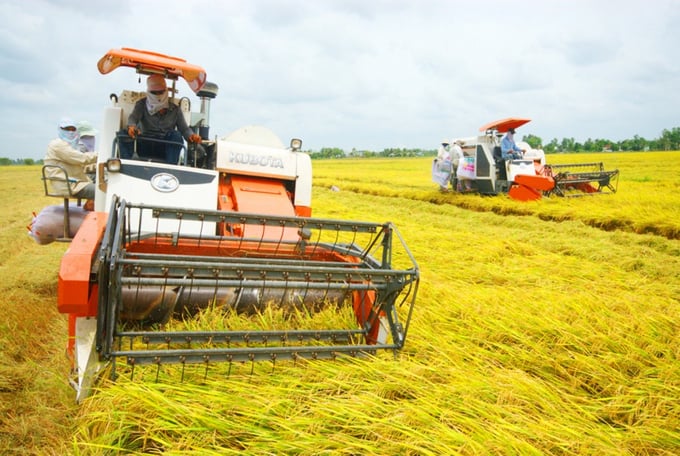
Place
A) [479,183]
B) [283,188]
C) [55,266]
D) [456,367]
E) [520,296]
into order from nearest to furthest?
1. [456,367]
2. [520,296]
3. [283,188]
4. [55,266]
5. [479,183]

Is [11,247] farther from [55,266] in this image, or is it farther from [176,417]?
[176,417]

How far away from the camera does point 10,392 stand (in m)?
2.71

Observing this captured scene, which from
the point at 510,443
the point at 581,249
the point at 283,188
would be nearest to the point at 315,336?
the point at 510,443

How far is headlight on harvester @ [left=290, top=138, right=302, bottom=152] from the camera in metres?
5.02

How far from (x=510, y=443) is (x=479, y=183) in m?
11.2

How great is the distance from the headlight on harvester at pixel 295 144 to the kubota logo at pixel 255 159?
0.87ft

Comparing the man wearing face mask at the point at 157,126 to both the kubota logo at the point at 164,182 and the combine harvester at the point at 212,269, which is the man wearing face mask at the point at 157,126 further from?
the kubota logo at the point at 164,182

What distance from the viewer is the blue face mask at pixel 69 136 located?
19.1 ft

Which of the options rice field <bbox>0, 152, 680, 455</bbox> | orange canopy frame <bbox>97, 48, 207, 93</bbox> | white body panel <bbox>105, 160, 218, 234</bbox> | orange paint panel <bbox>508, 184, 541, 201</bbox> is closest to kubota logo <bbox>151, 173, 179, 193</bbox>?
white body panel <bbox>105, 160, 218, 234</bbox>

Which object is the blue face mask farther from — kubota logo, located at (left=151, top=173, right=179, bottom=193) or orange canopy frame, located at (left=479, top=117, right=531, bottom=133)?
orange canopy frame, located at (left=479, top=117, right=531, bottom=133)

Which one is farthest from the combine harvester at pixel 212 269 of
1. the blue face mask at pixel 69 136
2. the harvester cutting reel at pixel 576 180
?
the harvester cutting reel at pixel 576 180

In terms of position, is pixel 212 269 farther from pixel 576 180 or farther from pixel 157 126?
pixel 576 180

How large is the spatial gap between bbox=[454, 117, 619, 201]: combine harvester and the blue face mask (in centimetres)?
896

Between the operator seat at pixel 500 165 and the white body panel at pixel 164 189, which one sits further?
the operator seat at pixel 500 165
